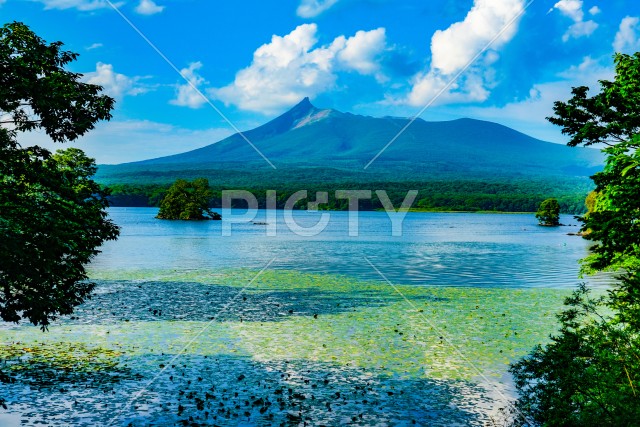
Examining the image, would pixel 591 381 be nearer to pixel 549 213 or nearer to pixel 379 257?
pixel 379 257

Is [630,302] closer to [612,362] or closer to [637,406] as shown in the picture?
[612,362]

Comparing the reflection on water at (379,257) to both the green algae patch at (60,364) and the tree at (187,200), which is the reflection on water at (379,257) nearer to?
the green algae patch at (60,364)

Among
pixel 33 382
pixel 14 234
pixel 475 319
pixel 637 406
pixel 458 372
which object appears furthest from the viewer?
pixel 475 319

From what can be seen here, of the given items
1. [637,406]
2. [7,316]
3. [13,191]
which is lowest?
[637,406]

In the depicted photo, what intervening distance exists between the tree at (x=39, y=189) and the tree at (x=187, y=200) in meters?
151

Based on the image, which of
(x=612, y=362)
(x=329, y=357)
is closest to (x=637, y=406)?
(x=612, y=362)

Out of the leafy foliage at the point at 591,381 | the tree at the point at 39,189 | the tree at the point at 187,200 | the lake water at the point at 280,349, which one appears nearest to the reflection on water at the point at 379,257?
the lake water at the point at 280,349

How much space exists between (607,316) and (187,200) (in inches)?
6338

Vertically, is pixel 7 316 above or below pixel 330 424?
above

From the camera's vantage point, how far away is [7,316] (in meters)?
16.5

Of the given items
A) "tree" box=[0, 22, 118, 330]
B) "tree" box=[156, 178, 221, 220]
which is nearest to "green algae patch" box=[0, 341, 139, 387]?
"tree" box=[0, 22, 118, 330]

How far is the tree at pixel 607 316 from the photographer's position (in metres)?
14.4

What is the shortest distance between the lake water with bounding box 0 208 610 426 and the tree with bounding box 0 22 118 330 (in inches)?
157

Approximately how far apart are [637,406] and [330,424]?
8.17m
